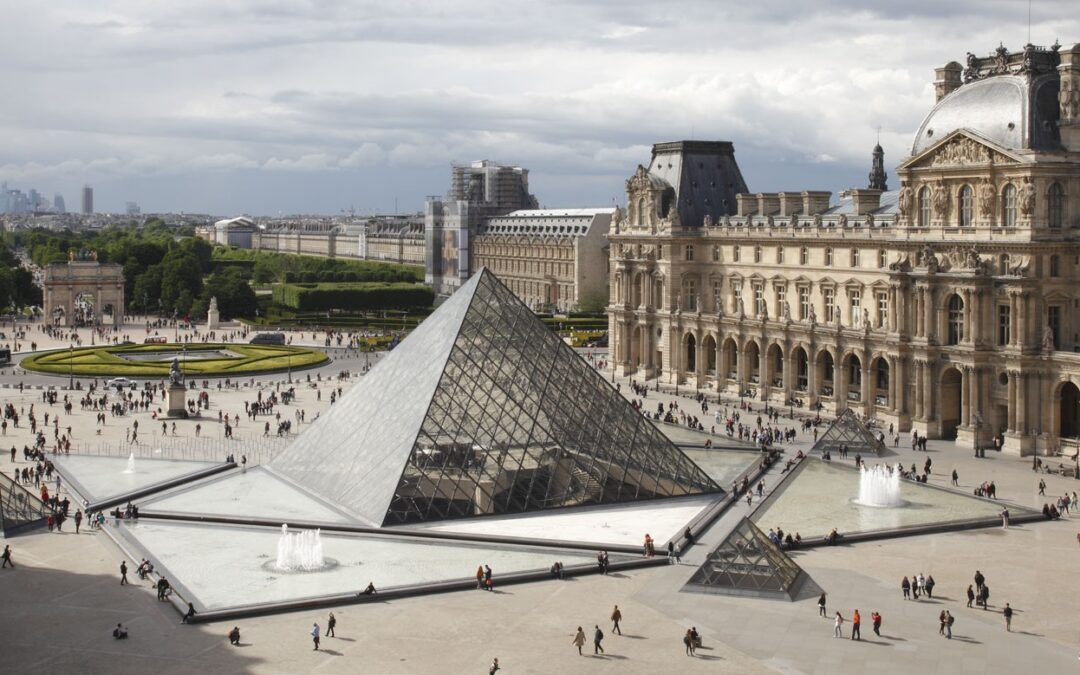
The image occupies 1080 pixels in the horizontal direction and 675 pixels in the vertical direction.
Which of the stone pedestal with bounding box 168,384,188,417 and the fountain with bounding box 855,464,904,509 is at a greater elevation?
the stone pedestal with bounding box 168,384,188,417

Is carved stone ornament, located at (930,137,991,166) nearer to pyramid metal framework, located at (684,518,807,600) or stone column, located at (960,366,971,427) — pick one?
stone column, located at (960,366,971,427)

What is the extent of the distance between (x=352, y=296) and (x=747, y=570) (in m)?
85.6

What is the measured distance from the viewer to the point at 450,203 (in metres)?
141

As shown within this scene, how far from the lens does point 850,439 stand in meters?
50.4

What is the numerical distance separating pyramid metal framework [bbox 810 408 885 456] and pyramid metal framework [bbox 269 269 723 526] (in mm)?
9662

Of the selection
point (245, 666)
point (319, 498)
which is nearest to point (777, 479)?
point (319, 498)

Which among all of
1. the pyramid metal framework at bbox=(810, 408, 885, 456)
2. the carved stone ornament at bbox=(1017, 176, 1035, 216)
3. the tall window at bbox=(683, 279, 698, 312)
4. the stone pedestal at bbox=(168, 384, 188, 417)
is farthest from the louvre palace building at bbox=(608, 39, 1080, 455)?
the stone pedestal at bbox=(168, 384, 188, 417)

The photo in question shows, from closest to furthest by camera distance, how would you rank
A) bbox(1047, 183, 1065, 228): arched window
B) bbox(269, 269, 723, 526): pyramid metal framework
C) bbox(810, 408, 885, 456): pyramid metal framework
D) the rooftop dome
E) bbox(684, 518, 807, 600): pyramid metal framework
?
bbox(684, 518, 807, 600): pyramid metal framework → bbox(269, 269, 723, 526): pyramid metal framework → bbox(810, 408, 885, 456): pyramid metal framework → bbox(1047, 183, 1065, 228): arched window → the rooftop dome

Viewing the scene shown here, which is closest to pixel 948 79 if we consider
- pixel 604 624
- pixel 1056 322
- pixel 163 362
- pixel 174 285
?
pixel 1056 322

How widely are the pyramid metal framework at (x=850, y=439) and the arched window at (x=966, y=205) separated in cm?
966

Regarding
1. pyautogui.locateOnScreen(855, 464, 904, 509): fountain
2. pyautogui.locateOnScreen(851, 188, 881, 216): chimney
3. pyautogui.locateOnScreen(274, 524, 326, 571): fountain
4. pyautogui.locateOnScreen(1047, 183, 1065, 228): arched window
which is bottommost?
pyautogui.locateOnScreen(274, 524, 326, 571): fountain

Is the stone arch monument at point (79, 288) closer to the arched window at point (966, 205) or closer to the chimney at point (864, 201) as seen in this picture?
the chimney at point (864, 201)

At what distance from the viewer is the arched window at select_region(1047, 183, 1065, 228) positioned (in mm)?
50969

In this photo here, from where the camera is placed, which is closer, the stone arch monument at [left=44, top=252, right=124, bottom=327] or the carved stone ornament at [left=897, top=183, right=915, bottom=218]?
the carved stone ornament at [left=897, top=183, right=915, bottom=218]
